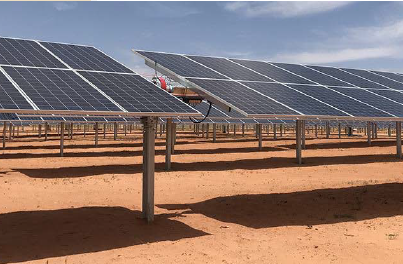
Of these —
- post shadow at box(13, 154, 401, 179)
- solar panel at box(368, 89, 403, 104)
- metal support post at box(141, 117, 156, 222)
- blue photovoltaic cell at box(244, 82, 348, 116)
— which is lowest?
post shadow at box(13, 154, 401, 179)

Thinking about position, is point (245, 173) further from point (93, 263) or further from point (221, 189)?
point (93, 263)

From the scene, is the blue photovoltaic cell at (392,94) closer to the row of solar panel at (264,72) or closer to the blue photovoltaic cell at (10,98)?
the row of solar panel at (264,72)

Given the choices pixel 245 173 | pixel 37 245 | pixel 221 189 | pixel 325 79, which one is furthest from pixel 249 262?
pixel 325 79

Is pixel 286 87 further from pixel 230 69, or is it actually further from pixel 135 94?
pixel 135 94

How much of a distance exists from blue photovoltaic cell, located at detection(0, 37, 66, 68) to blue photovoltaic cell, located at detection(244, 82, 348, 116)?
28.6ft

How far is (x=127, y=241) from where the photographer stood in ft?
31.5

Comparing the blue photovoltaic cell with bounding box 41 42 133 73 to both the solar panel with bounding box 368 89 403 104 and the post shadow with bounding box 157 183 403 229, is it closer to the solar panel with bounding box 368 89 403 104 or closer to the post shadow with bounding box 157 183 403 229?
the post shadow with bounding box 157 183 403 229

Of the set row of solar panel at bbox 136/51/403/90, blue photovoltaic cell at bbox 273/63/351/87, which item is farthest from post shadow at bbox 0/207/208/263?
blue photovoltaic cell at bbox 273/63/351/87

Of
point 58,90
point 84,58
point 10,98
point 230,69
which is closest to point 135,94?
point 58,90

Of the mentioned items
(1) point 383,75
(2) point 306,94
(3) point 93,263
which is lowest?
(3) point 93,263

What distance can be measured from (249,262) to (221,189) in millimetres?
8700

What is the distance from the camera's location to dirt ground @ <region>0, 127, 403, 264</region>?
8.77 m

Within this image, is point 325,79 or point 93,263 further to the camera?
point 325,79

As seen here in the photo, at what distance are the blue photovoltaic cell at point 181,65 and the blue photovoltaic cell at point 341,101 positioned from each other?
434cm
